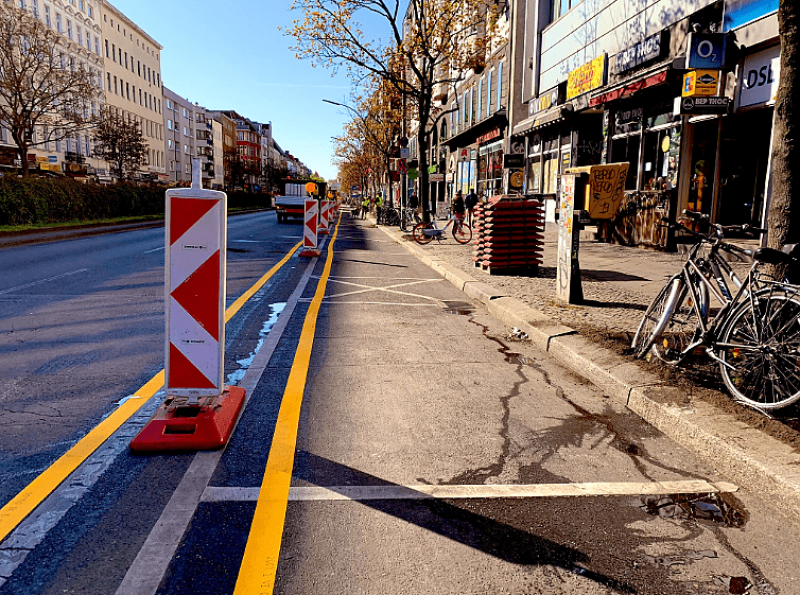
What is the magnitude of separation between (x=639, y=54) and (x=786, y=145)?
12.7m

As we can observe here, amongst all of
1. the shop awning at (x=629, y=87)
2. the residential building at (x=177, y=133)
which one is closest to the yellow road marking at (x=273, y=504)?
the shop awning at (x=629, y=87)

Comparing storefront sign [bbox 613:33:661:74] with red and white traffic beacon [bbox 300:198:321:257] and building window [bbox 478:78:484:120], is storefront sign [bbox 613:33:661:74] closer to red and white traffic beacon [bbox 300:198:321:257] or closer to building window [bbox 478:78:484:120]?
red and white traffic beacon [bbox 300:198:321:257]

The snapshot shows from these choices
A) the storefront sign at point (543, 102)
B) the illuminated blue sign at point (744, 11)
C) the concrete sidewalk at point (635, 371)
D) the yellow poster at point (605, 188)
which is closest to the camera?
the concrete sidewalk at point (635, 371)

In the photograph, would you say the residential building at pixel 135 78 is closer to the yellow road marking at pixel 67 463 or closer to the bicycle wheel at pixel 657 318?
the yellow road marking at pixel 67 463

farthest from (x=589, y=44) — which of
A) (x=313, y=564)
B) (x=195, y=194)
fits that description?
(x=313, y=564)

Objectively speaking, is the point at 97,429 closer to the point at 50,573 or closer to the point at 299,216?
the point at 50,573

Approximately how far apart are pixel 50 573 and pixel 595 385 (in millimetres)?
3903

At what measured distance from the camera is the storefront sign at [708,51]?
13.3m

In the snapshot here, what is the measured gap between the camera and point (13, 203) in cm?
2328

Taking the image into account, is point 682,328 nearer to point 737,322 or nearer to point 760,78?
point 737,322

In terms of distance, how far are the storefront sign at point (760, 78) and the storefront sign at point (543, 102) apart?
10.1 meters

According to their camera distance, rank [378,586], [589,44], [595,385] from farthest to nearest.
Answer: [589,44], [595,385], [378,586]

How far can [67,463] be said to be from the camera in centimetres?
339

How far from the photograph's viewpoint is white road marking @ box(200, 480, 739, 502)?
3081mm
